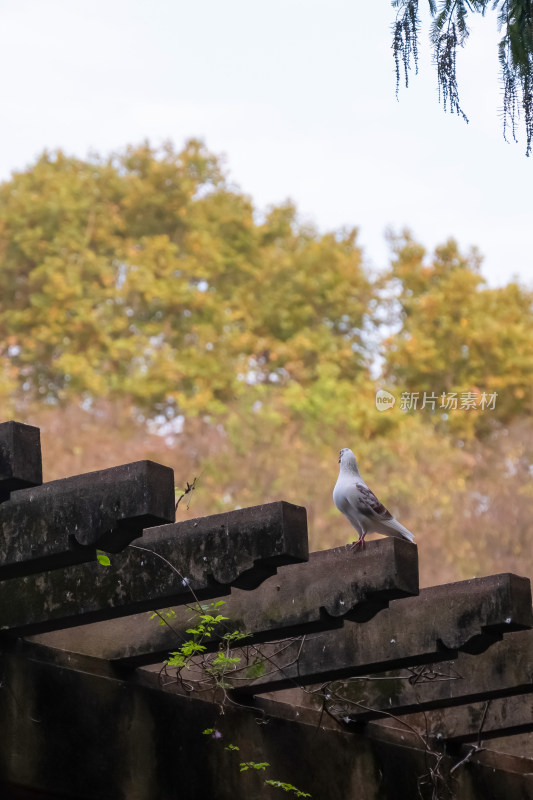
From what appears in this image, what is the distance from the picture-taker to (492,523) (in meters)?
Answer: 23.9

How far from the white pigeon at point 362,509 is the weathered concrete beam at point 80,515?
1.63 m

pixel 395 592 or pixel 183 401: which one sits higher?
pixel 183 401

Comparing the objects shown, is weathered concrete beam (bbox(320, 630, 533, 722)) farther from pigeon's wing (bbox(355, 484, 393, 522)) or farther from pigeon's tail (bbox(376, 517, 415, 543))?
pigeon's wing (bbox(355, 484, 393, 522))

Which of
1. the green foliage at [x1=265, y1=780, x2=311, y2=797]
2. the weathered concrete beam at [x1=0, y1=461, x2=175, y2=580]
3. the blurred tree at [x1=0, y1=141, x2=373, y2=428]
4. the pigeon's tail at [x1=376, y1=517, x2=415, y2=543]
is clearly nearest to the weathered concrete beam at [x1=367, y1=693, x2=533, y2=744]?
the green foliage at [x1=265, y1=780, x2=311, y2=797]

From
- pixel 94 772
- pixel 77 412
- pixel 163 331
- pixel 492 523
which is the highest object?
pixel 163 331

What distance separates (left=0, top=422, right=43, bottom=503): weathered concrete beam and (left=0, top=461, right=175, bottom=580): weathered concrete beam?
0.96 feet

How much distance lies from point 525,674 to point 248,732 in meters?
1.75

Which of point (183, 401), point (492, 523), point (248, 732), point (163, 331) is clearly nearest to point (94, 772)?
point (248, 732)

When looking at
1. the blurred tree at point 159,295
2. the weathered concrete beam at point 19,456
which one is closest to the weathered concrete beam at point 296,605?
the weathered concrete beam at point 19,456

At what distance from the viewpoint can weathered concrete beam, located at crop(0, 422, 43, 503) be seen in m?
5.88

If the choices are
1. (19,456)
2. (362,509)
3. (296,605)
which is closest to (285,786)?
(296,605)

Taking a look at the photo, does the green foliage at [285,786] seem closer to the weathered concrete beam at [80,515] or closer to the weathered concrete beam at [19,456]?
the weathered concrete beam at [80,515]

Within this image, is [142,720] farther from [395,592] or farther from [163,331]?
[163,331]

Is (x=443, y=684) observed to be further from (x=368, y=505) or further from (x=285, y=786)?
(x=368, y=505)
